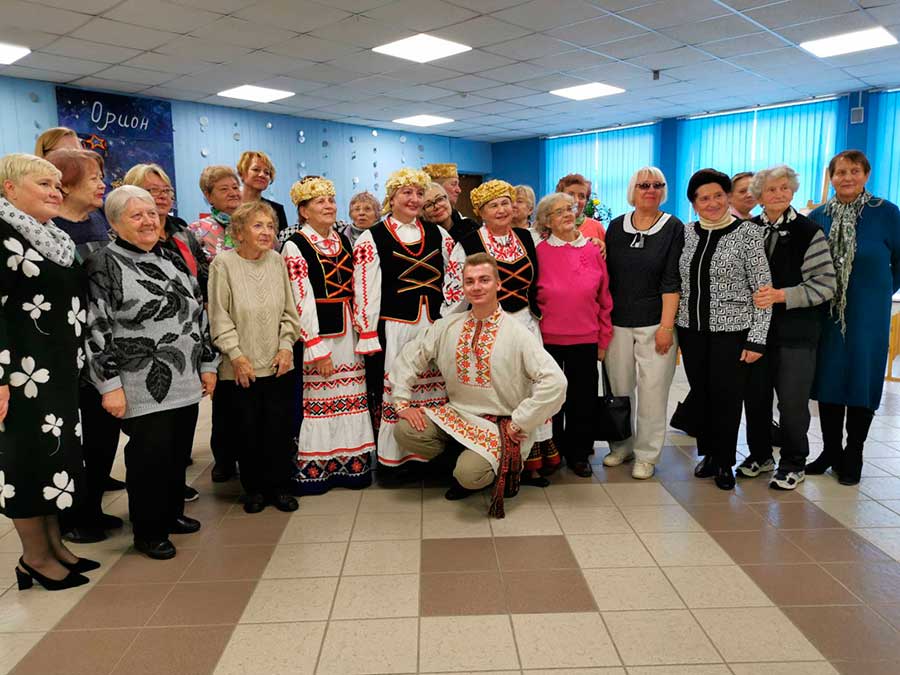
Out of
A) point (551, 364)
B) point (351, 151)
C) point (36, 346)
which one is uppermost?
point (351, 151)

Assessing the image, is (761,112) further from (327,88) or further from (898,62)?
(327,88)

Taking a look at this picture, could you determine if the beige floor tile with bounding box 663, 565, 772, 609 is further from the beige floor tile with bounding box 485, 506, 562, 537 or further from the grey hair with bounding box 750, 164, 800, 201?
the grey hair with bounding box 750, 164, 800, 201

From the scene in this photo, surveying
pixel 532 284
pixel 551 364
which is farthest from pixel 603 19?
pixel 551 364

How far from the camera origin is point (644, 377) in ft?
11.3

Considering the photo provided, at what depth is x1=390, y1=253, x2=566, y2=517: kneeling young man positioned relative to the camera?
2980 millimetres

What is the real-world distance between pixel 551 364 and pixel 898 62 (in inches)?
272

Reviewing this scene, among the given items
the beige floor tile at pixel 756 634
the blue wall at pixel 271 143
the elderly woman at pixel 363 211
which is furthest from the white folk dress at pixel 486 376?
the blue wall at pixel 271 143

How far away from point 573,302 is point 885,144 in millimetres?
7677

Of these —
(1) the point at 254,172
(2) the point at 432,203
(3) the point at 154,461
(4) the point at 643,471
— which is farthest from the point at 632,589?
(1) the point at 254,172

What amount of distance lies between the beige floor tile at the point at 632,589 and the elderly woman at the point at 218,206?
92.8 inches

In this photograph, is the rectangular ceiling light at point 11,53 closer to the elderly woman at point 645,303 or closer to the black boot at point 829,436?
the elderly woman at point 645,303

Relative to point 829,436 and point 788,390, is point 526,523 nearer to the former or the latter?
point 788,390

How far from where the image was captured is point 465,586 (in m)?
2.42

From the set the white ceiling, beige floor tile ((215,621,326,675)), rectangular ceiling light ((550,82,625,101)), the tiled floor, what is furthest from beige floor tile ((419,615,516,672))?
rectangular ceiling light ((550,82,625,101))
